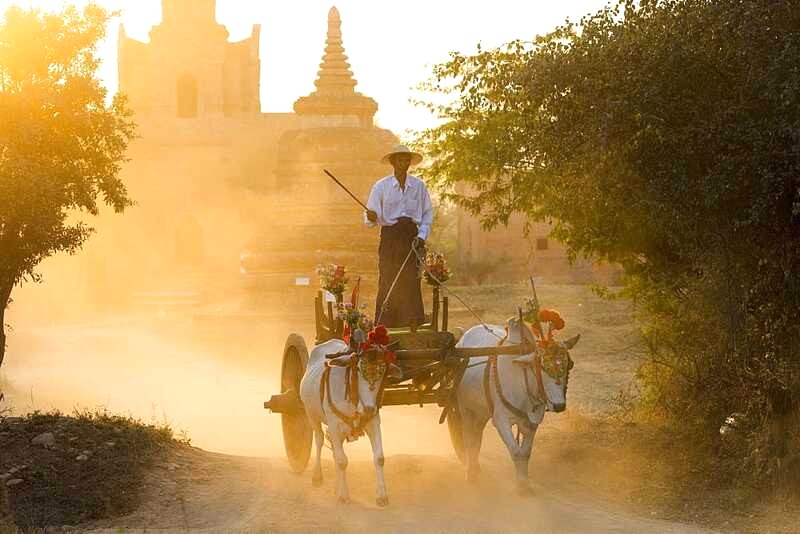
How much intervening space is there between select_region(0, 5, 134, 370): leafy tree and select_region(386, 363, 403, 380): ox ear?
4.11m

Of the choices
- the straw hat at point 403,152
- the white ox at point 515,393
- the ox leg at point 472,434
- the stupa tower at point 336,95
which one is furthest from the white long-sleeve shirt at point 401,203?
the stupa tower at point 336,95

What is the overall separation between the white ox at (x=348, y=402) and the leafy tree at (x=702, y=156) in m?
2.65

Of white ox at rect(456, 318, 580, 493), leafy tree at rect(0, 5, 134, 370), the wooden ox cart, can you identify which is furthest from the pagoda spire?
white ox at rect(456, 318, 580, 493)

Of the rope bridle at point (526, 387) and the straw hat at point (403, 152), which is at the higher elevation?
the straw hat at point (403, 152)

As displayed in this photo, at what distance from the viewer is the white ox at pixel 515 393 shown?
895 cm

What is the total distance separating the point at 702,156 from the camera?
9656 mm

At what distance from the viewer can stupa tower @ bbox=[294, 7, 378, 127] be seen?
36.0m

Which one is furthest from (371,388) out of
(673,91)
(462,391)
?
(673,91)

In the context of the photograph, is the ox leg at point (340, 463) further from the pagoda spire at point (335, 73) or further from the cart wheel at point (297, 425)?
the pagoda spire at point (335, 73)

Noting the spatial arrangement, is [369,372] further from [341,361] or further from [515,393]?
[515,393]

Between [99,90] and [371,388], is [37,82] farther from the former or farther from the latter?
[371,388]

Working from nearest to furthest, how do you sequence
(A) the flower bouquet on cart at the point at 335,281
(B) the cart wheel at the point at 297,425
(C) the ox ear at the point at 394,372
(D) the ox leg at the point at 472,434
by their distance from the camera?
(C) the ox ear at the point at 394,372 → (D) the ox leg at the point at 472,434 → (A) the flower bouquet on cart at the point at 335,281 → (B) the cart wheel at the point at 297,425

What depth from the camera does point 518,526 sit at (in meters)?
8.50

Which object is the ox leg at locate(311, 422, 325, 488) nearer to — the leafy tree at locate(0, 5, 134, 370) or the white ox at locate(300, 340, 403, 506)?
the white ox at locate(300, 340, 403, 506)
